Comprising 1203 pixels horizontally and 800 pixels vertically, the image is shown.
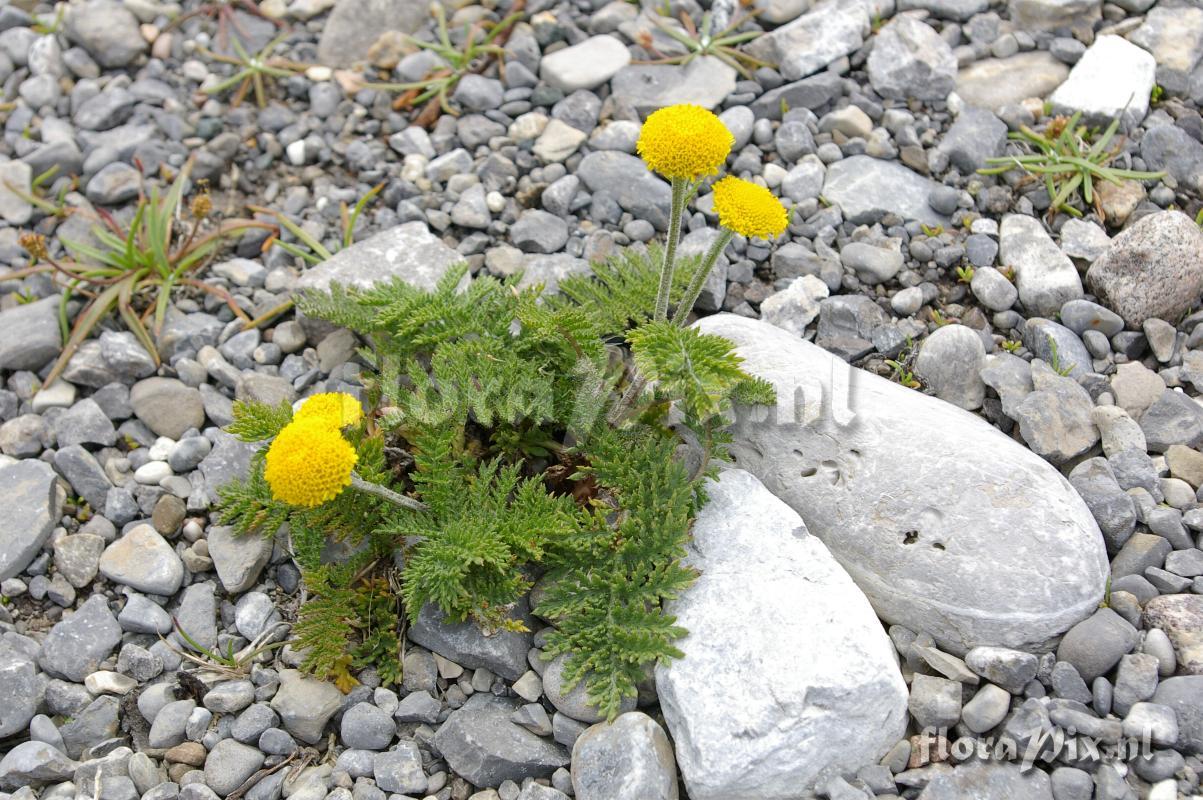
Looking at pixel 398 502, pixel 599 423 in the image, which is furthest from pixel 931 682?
pixel 398 502

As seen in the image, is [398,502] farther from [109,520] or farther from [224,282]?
[224,282]

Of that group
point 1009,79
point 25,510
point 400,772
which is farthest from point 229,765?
point 1009,79

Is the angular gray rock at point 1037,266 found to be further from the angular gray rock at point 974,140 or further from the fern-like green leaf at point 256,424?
the fern-like green leaf at point 256,424

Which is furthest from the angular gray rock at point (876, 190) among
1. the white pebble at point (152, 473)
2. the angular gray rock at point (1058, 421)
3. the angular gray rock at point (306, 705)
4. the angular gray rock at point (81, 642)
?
the angular gray rock at point (81, 642)

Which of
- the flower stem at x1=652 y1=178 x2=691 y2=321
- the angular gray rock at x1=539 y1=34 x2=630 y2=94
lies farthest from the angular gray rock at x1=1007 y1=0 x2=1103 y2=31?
the flower stem at x1=652 y1=178 x2=691 y2=321

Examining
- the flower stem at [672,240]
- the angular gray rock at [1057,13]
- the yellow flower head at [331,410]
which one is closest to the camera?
the yellow flower head at [331,410]

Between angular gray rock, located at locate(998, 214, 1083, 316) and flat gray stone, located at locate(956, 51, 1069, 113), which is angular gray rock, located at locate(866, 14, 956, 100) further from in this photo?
angular gray rock, located at locate(998, 214, 1083, 316)
